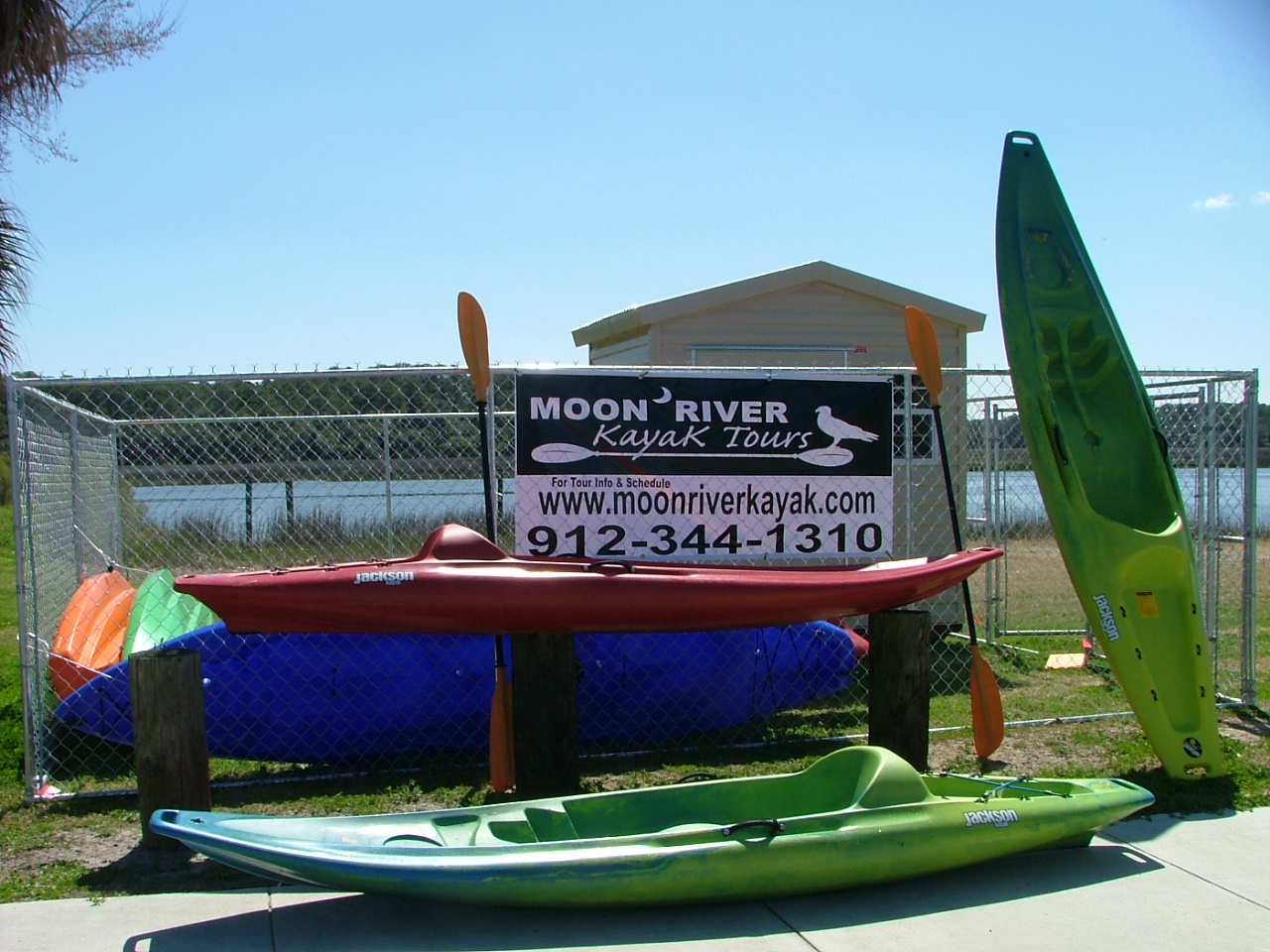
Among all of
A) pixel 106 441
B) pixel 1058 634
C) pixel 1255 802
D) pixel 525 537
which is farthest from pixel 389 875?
pixel 1058 634

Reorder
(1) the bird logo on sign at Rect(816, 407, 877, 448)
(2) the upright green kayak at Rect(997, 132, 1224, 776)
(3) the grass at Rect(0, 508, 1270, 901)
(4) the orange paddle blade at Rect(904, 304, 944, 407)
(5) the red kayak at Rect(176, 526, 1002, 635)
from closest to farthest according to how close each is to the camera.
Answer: (3) the grass at Rect(0, 508, 1270, 901) → (5) the red kayak at Rect(176, 526, 1002, 635) → (2) the upright green kayak at Rect(997, 132, 1224, 776) → (4) the orange paddle blade at Rect(904, 304, 944, 407) → (1) the bird logo on sign at Rect(816, 407, 877, 448)

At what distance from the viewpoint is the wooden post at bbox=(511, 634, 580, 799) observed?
5.25 m

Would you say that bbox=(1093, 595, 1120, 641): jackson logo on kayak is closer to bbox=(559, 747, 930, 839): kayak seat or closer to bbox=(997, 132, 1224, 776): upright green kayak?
bbox=(997, 132, 1224, 776): upright green kayak

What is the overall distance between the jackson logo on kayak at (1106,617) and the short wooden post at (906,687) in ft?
3.11

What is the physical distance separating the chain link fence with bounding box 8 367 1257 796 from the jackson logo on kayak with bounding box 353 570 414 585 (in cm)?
82

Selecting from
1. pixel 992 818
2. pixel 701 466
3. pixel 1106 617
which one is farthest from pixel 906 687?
pixel 701 466

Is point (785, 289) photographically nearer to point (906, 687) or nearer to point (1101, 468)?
point (1101, 468)

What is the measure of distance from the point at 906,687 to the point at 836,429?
178 cm

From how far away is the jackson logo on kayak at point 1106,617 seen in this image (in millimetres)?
5645

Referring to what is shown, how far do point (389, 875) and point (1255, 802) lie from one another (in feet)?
13.6

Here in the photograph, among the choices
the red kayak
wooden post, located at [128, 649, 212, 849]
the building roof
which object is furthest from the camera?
the building roof

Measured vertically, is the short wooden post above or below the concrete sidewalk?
above

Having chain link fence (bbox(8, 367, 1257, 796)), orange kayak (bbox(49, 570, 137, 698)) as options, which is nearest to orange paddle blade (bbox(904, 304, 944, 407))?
chain link fence (bbox(8, 367, 1257, 796))

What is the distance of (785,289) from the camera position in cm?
952
